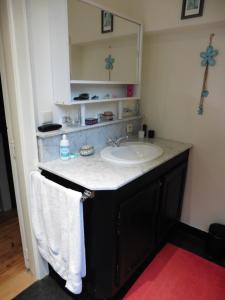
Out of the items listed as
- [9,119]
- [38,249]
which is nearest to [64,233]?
[38,249]

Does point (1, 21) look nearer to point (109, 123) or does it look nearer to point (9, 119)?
point (9, 119)

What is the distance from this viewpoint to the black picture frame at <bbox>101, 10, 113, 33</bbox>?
5.33 feet

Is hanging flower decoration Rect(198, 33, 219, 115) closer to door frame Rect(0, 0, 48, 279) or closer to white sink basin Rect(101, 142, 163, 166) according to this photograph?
white sink basin Rect(101, 142, 163, 166)

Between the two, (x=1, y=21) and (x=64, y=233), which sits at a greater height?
→ (x=1, y=21)

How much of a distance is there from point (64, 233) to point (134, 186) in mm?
491

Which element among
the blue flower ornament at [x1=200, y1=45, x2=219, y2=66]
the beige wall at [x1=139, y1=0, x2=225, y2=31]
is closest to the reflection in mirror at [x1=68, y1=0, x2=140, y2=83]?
the beige wall at [x1=139, y1=0, x2=225, y2=31]

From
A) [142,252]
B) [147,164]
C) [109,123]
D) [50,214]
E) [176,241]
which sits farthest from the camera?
[176,241]

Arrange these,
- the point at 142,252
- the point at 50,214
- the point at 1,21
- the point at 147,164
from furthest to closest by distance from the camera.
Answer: the point at 142,252, the point at 147,164, the point at 50,214, the point at 1,21

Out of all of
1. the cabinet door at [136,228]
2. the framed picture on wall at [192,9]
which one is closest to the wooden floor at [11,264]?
the cabinet door at [136,228]

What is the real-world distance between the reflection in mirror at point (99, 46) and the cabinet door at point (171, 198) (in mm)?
918

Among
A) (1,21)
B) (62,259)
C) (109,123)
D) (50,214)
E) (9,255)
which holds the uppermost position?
(1,21)

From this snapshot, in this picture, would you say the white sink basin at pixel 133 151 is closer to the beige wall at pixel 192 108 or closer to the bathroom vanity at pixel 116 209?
the bathroom vanity at pixel 116 209

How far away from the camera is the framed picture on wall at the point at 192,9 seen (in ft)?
5.25

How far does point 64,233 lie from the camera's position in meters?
1.25
